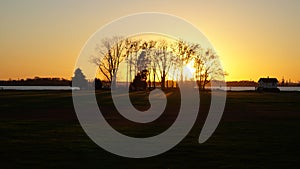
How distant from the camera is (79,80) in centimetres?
13700

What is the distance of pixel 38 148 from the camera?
16.2 m

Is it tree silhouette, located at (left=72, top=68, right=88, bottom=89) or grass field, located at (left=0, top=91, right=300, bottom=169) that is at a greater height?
tree silhouette, located at (left=72, top=68, right=88, bottom=89)

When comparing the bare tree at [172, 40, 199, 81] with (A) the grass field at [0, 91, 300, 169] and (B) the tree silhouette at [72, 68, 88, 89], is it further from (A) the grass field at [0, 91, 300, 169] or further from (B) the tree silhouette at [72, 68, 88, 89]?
(A) the grass field at [0, 91, 300, 169]

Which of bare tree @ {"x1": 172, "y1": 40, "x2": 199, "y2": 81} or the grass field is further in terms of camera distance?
bare tree @ {"x1": 172, "y1": 40, "x2": 199, "y2": 81}

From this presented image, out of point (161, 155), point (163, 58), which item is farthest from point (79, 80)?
point (161, 155)

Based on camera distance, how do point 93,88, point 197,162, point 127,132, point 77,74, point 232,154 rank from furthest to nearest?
point 77,74, point 93,88, point 127,132, point 232,154, point 197,162

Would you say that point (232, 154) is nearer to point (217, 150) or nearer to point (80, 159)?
point (217, 150)

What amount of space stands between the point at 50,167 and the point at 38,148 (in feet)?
11.3

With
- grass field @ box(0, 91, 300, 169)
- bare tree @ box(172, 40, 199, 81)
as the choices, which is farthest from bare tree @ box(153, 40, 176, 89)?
grass field @ box(0, 91, 300, 169)

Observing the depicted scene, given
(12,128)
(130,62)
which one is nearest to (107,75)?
(130,62)

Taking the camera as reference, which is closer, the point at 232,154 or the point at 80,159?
the point at 80,159

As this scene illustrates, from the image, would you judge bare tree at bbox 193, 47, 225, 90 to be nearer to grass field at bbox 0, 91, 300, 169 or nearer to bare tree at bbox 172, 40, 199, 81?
bare tree at bbox 172, 40, 199, 81

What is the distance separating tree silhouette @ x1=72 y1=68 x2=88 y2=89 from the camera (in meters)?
136

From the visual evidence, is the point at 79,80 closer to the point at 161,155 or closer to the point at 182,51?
the point at 182,51
